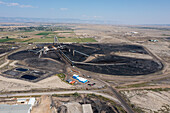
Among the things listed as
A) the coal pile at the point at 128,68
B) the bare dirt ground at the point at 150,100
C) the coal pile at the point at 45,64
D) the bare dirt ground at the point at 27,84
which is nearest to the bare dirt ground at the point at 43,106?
the bare dirt ground at the point at 27,84

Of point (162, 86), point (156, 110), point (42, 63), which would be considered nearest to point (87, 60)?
point (42, 63)

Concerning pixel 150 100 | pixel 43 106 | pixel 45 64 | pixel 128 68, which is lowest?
pixel 43 106

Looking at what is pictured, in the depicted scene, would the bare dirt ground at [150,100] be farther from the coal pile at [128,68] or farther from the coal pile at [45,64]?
the coal pile at [45,64]

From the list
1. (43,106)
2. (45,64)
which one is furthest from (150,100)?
(45,64)

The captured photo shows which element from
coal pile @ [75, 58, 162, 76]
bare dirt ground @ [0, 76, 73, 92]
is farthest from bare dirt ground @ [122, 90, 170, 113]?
bare dirt ground @ [0, 76, 73, 92]

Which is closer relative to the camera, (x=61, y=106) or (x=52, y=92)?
(x=61, y=106)

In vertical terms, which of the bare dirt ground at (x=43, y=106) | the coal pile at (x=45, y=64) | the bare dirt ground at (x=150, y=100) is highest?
the coal pile at (x=45, y=64)

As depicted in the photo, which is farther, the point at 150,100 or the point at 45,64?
the point at 45,64

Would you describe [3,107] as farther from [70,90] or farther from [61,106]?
[70,90]

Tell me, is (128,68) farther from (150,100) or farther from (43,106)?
(43,106)
